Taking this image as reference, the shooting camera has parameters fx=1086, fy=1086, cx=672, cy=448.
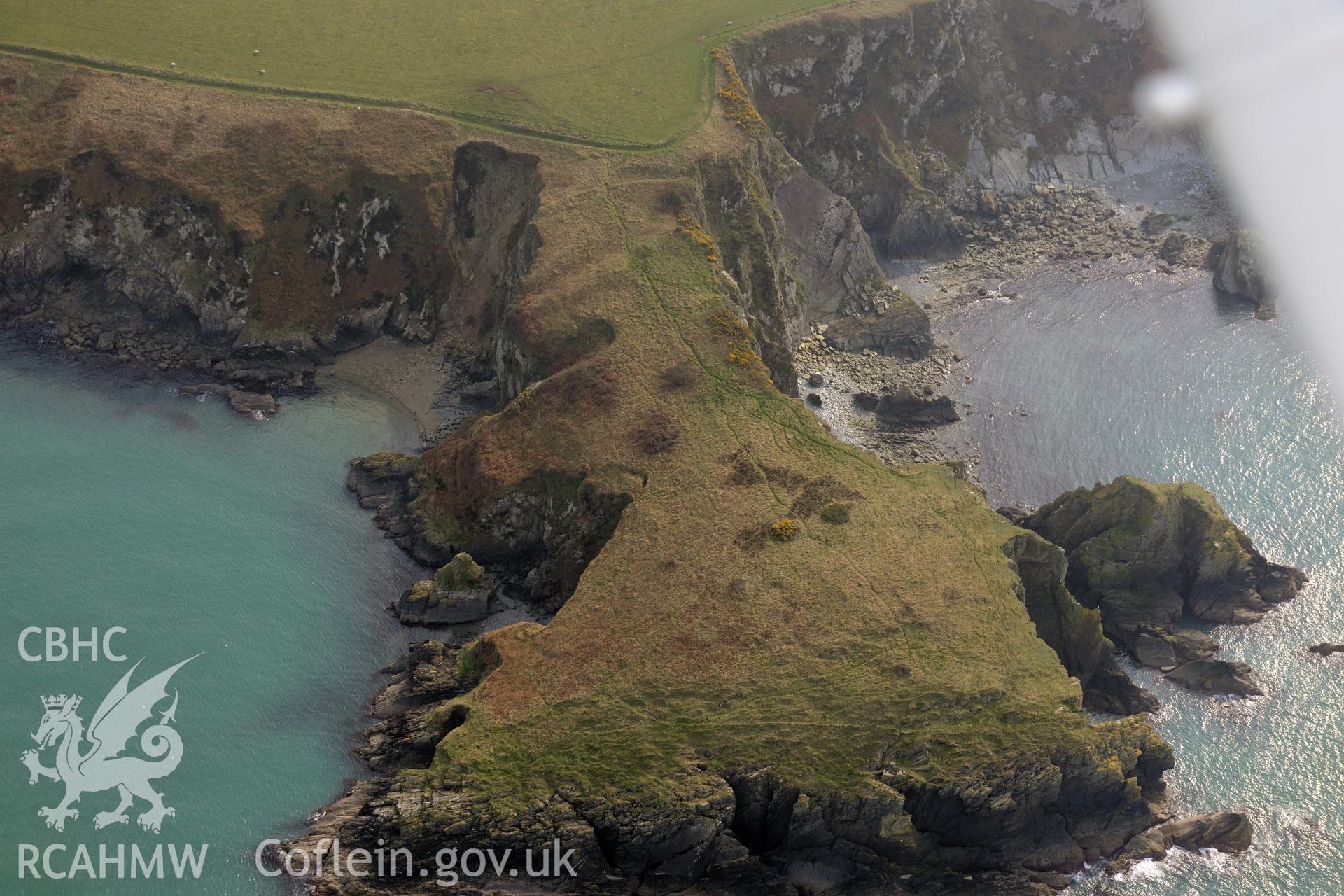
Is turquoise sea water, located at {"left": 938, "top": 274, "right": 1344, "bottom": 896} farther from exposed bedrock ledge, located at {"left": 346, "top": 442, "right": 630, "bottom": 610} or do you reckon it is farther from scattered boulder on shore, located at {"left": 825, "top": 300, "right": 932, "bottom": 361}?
exposed bedrock ledge, located at {"left": 346, "top": 442, "right": 630, "bottom": 610}

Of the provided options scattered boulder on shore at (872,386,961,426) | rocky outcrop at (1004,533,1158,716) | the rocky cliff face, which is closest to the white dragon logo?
the rocky cliff face

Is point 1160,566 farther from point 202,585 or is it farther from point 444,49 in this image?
point 444,49

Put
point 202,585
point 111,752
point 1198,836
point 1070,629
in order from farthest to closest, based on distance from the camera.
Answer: point 202,585 < point 1070,629 < point 1198,836 < point 111,752

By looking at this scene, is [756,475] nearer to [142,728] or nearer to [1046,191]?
[142,728]

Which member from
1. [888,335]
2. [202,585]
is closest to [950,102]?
[888,335]

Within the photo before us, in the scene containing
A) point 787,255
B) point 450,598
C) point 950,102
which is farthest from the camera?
point 950,102

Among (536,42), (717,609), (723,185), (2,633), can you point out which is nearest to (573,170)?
(723,185)

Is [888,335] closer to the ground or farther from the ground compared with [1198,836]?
farther from the ground

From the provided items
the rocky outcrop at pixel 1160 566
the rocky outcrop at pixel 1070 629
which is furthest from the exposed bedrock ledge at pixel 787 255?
the rocky outcrop at pixel 1160 566
